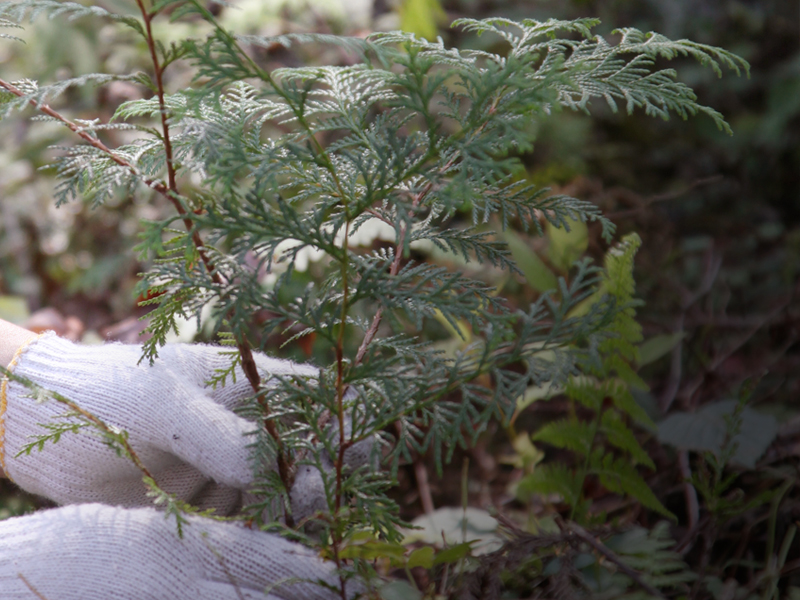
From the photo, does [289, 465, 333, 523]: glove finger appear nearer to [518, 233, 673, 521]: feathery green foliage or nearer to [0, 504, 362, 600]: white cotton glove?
[0, 504, 362, 600]: white cotton glove

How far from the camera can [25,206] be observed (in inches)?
93.3

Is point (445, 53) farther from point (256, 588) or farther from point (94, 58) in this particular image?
point (94, 58)

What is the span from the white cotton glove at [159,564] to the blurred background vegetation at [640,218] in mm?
522

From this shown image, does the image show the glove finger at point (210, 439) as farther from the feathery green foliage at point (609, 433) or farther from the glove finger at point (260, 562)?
the feathery green foliage at point (609, 433)

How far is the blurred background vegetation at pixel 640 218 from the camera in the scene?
53.7 inches

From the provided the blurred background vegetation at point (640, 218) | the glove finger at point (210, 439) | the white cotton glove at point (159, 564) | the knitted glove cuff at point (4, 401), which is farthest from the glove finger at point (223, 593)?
the blurred background vegetation at point (640, 218)

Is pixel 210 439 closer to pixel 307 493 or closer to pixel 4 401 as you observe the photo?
pixel 307 493

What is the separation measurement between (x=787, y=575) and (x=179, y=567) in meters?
0.83

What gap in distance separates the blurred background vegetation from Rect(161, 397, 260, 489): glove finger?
1.50ft

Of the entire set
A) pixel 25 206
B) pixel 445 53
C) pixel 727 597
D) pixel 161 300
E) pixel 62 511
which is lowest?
pixel 25 206

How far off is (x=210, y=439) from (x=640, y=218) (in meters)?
1.52

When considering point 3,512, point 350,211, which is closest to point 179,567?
point 350,211

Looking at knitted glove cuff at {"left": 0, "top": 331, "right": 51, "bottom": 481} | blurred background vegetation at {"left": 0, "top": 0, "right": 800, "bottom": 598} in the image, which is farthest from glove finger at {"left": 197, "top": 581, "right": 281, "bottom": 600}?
blurred background vegetation at {"left": 0, "top": 0, "right": 800, "bottom": 598}

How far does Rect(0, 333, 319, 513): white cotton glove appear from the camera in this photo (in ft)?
A: 2.37
